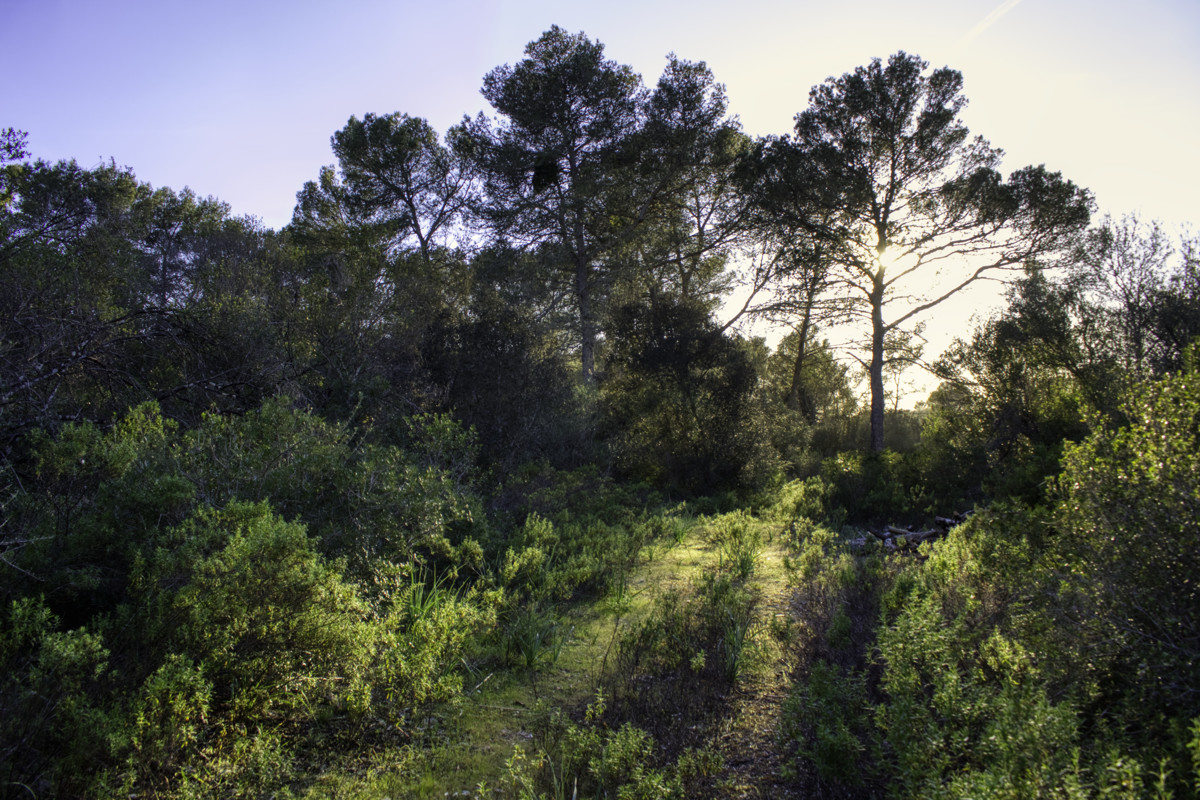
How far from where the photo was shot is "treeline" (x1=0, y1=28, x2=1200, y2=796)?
2803 mm

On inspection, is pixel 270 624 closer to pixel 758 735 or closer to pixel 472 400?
pixel 758 735

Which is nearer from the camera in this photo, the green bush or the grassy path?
the green bush

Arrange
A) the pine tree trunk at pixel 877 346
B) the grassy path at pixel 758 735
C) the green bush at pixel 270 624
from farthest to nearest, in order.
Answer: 1. the pine tree trunk at pixel 877 346
2. the grassy path at pixel 758 735
3. the green bush at pixel 270 624

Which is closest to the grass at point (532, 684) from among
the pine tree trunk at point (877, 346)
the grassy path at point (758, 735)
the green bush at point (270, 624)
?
the grassy path at point (758, 735)

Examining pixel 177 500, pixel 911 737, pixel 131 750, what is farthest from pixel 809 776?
pixel 177 500

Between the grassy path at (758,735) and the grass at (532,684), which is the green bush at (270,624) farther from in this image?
the grassy path at (758,735)

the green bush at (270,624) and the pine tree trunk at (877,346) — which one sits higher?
the pine tree trunk at (877,346)

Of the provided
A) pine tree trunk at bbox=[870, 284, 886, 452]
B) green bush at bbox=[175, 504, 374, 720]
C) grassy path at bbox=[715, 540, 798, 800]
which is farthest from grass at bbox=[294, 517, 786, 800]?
pine tree trunk at bbox=[870, 284, 886, 452]

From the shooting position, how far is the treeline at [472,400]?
280 cm

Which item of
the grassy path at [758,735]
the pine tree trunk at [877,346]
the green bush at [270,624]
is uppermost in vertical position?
the pine tree trunk at [877,346]

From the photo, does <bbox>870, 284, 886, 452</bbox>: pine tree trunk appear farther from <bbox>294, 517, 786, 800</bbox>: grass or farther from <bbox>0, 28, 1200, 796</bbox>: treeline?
<bbox>294, 517, 786, 800</bbox>: grass

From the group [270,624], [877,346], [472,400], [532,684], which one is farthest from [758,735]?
[877,346]

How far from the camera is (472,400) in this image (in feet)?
34.9

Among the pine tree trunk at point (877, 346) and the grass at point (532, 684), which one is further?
the pine tree trunk at point (877, 346)
